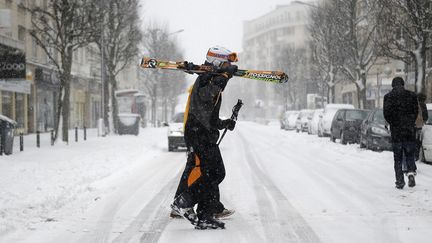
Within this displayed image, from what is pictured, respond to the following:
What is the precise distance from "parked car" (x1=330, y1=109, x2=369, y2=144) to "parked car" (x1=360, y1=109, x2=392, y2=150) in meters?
3.44

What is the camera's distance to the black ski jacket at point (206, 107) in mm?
5686

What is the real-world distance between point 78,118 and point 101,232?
130 feet

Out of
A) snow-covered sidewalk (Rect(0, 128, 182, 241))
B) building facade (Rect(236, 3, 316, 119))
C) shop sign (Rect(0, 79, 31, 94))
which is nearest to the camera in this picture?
snow-covered sidewalk (Rect(0, 128, 182, 241))

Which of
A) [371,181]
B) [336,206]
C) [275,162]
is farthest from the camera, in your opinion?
[275,162]

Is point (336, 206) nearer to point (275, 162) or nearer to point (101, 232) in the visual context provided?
point (101, 232)

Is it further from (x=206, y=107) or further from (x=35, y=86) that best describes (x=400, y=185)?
(x=35, y=86)

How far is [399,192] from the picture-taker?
28.1 feet

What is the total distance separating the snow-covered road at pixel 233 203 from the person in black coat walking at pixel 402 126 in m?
0.35

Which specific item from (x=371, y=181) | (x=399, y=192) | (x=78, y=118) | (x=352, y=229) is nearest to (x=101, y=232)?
(x=352, y=229)

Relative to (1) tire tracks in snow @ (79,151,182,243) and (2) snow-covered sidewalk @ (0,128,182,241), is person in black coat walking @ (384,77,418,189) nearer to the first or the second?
(1) tire tracks in snow @ (79,151,182,243)

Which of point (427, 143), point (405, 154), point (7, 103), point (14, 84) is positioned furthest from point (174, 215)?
point (7, 103)

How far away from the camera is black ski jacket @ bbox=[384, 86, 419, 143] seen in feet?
29.5

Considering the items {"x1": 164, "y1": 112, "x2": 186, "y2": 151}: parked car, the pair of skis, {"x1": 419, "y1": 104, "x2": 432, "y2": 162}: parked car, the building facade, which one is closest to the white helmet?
the pair of skis

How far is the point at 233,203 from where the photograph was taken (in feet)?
24.9
